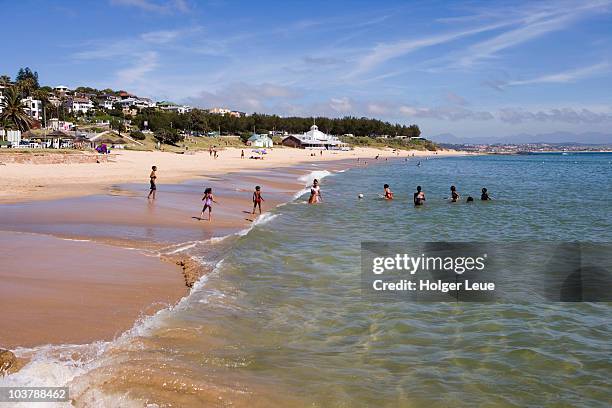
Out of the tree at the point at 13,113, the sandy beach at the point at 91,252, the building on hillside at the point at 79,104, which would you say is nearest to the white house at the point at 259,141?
the tree at the point at 13,113

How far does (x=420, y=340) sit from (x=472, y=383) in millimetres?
1546

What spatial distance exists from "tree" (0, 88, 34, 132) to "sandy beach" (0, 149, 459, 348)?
44.8 metres

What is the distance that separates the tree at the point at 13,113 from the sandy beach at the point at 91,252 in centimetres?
4478

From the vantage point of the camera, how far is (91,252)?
1184 cm

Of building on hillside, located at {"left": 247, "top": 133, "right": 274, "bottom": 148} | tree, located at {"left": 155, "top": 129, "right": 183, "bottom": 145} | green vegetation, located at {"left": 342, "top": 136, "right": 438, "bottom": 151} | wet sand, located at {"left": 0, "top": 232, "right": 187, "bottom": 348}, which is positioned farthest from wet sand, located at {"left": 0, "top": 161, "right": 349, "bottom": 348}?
green vegetation, located at {"left": 342, "top": 136, "right": 438, "bottom": 151}

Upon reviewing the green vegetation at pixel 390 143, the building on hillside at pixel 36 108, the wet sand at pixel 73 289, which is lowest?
the wet sand at pixel 73 289

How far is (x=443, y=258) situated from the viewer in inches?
553

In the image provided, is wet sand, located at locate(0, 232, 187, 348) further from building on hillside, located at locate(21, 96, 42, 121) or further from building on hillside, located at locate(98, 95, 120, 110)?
building on hillside, located at locate(98, 95, 120, 110)

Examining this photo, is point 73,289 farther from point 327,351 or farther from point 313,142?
point 313,142

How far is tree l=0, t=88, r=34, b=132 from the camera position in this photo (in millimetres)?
64688

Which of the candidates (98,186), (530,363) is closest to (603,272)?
(530,363)

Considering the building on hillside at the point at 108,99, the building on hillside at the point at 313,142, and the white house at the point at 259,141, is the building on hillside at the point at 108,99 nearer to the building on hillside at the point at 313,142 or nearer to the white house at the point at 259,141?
the building on hillside at the point at 313,142

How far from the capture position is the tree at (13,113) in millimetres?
64688

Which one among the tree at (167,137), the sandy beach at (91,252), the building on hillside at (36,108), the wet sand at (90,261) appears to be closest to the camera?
the wet sand at (90,261)
